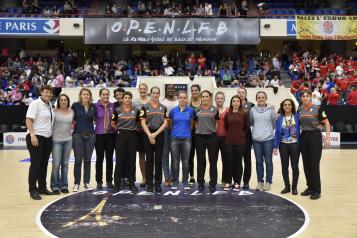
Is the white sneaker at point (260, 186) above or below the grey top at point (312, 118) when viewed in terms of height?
below

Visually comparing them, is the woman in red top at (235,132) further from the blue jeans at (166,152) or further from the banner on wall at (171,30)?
the banner on wall at (171,30)

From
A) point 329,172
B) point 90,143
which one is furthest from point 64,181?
point 329,172

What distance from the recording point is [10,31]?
24.2 meters

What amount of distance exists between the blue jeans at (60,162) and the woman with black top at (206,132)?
7.02ft

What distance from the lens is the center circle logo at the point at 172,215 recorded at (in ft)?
19.5

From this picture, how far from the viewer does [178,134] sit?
8.23 meters

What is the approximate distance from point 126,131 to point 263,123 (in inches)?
89.4

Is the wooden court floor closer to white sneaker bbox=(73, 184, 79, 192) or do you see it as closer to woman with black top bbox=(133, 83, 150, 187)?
white sneaker bbox=(73, 184, 79, 192)

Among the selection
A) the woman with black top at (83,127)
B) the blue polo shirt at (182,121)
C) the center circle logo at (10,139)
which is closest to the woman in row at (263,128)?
the blue polo shirt at (182,121)

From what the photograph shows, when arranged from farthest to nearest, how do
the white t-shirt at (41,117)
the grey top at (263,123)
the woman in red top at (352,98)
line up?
1. the woman in red top at (352,98)
2. the grey top at (263,123)
3. the white t-shirt at (41,117)

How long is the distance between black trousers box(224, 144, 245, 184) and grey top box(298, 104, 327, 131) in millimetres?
→ 1062

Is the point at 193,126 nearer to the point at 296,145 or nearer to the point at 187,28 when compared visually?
the point at 296,145

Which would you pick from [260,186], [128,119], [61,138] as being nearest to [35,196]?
[61,138]

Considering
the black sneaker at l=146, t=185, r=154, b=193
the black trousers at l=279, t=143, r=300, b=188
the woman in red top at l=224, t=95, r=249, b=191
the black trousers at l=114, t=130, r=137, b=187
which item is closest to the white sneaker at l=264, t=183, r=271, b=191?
the black trousers at l=279, t=143, r=300, b=188
